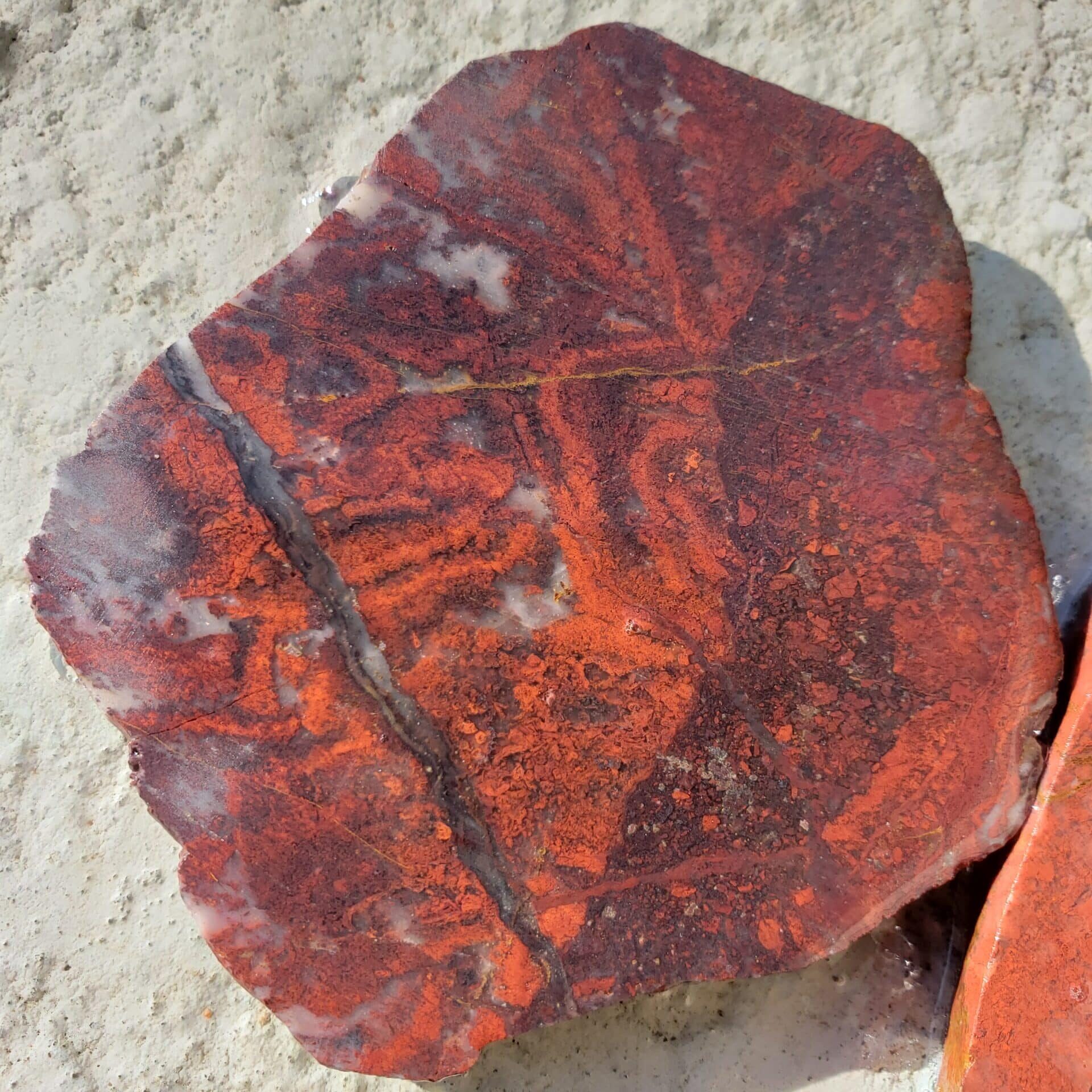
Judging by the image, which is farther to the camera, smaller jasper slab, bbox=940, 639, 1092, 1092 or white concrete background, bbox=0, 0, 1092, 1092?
white concrete background, bbox=0, 0, 1092, 1092

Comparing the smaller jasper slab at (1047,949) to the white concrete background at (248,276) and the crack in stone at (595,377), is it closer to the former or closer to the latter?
the white concrete background at (248,276)

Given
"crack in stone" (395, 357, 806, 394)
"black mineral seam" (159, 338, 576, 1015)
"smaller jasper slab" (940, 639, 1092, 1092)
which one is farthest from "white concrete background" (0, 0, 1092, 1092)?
"crack in stone" (395, 357, 806, 394)

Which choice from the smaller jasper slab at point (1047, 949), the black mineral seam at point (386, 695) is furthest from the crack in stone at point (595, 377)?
the smaller jasper slab at point (1047, 949)

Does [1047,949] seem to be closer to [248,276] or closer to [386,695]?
[386,695]

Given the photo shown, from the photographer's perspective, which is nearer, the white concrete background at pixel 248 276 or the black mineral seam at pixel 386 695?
the black mineral seam at pixel 386 695

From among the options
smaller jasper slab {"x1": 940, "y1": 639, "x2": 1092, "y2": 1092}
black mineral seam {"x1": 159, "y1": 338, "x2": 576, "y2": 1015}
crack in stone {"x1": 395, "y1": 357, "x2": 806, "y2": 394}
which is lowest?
smaller jasper slab {"x1": 940, "y1": 639, "x2": 1092, "y2": 1092}

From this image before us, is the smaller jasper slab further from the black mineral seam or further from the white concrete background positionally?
the black mineral seam
